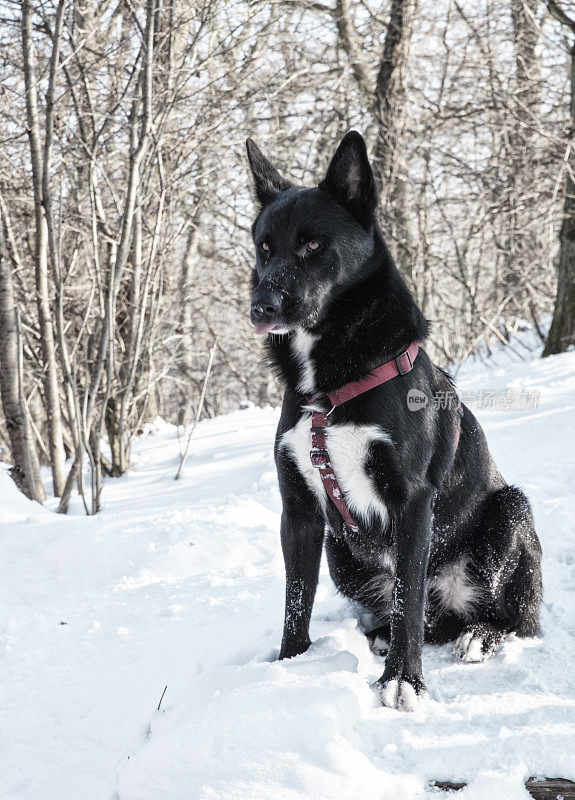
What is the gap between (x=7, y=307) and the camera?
4.38 meters

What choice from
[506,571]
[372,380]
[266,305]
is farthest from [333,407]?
[506,571]

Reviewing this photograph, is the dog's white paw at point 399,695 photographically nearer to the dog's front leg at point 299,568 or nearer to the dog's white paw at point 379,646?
the dog's front leg at point 299,568

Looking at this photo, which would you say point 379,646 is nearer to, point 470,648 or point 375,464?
point 470,648

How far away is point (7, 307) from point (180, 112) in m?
2.11

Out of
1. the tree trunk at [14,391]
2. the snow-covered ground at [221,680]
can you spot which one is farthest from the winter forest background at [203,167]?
the snow-covered ground at [221,680]

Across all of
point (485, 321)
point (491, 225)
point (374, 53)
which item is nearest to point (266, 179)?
point (485, 321)

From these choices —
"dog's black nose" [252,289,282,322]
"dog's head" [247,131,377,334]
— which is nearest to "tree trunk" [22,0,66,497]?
"dog's head" [247,131,377,334]

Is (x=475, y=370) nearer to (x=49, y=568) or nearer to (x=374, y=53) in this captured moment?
(x=374, y=53)

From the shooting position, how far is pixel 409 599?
197cm

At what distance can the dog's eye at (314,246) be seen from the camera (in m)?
2.17

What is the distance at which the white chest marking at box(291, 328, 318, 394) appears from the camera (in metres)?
2.19

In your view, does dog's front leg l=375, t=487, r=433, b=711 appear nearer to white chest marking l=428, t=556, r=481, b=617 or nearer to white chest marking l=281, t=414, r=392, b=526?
white chest marking l=281, t=414, r=392, b=526

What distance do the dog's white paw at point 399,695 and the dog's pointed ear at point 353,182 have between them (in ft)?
5.01

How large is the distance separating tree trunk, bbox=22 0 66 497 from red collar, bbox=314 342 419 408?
9.90 feet
